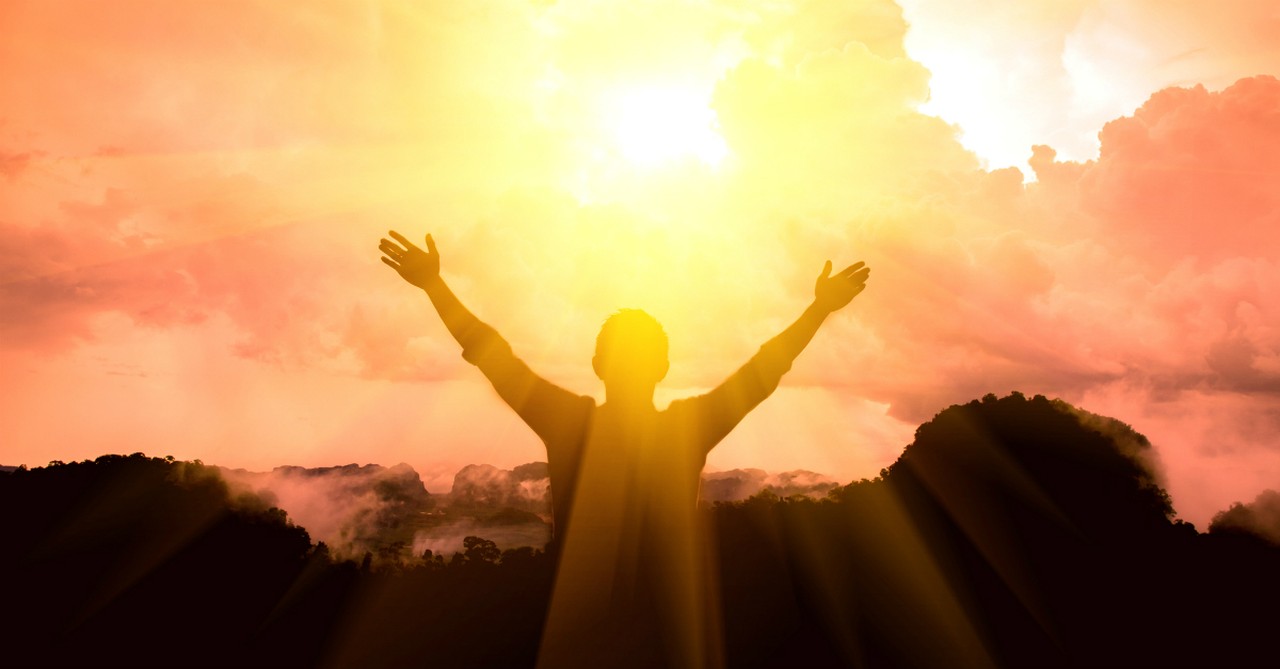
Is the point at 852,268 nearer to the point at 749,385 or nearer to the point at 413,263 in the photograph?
the point at 749,385

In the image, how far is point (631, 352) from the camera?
5945 mm

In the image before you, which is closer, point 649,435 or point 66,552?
point 649,435

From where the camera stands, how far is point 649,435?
597 cm

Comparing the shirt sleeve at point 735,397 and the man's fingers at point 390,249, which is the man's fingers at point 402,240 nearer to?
the man's fingers at point 390,249

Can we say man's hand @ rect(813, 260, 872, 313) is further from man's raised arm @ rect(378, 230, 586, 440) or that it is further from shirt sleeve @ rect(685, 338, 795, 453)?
man's raised arm @ rect(378, 230, 586, 440)

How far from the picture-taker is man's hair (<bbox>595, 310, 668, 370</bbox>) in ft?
19.5

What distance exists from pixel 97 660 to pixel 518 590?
2645 centimetres

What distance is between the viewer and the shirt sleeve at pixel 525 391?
19.5ft

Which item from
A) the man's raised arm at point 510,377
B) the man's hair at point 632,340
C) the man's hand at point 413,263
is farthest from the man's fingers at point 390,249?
the man's hair at point 632,340

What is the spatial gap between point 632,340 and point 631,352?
0.38 feet

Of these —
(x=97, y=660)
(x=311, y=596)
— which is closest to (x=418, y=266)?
(x=97, y=660)

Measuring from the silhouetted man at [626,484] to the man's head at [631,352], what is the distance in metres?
0.01

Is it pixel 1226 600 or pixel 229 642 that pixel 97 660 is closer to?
pixel 229 642

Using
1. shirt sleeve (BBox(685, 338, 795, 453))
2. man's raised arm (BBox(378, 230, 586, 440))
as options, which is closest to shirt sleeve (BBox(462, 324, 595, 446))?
man's raised arm (BBox(378, 230, 586, 440))
